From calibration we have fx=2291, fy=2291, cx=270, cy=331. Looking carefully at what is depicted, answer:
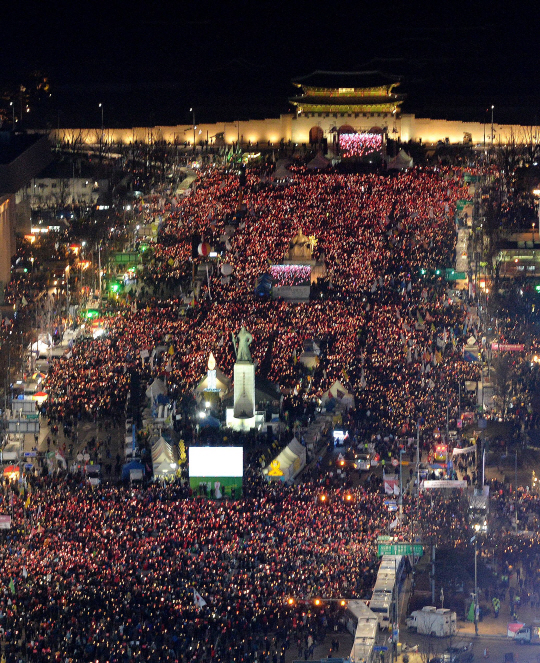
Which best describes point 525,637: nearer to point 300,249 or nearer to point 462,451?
point 462,451

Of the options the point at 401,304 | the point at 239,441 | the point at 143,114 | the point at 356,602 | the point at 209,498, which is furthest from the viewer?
the point at 143,114

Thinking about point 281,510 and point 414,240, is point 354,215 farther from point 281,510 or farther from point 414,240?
point 281,510

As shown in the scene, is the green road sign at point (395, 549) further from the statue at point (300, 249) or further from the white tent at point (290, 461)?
the statue at point (300, 249)

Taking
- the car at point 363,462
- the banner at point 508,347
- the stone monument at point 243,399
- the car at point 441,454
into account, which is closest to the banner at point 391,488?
the car at point 363,462

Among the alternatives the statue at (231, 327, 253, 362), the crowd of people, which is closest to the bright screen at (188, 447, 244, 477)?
the crowd of people

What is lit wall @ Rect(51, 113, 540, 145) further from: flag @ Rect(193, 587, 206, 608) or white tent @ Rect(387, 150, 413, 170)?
flag @ Rect(193, 587, 206, 608)

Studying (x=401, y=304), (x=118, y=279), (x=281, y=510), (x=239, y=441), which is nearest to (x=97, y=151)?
(x=118, y=279)
